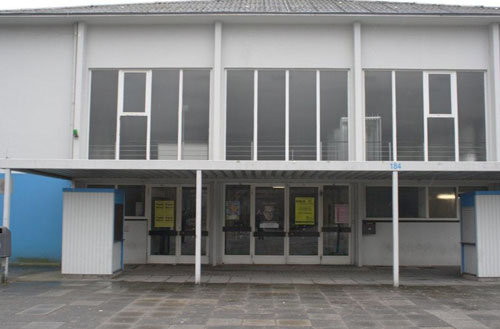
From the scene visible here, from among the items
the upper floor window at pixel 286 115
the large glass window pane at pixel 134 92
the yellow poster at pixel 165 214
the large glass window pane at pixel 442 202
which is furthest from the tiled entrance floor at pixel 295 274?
the large glass window pane at pixel 134 92

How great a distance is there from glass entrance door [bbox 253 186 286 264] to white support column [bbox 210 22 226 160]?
6.28 ft

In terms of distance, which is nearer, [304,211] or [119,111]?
[119,111]

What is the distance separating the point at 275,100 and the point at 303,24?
2.24 m

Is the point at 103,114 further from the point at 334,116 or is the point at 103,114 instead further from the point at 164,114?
the point at 334,116

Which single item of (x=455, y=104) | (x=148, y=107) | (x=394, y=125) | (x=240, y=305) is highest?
(x=455, y=104)

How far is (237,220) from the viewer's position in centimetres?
1395

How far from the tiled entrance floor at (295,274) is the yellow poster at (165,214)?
1228 mm

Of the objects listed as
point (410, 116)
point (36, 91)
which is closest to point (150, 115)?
point (36, 91)

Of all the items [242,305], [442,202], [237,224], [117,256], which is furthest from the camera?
[442,202]

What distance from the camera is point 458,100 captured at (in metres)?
13.3

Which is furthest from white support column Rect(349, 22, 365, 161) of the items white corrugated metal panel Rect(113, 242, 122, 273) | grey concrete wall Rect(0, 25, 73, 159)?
grey concrete wall Rect(0, 25, 73, 159)

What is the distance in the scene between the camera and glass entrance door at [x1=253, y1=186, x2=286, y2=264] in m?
13.9

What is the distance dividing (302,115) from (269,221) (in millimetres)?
3148

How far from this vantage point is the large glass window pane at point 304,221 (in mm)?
13898
